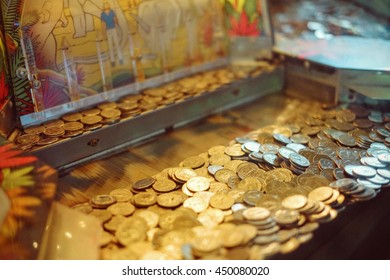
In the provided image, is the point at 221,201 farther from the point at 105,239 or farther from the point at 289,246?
the point at 105,239

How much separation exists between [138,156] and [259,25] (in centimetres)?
138

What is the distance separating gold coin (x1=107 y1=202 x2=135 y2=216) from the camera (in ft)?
7.45

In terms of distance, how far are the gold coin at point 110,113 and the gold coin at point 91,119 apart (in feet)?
0.12

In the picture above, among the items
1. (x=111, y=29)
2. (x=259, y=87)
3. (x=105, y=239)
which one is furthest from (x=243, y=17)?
(x=105, y=239)

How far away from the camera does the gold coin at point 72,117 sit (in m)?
2.78

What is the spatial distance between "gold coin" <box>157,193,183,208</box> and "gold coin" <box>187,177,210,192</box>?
90 mm

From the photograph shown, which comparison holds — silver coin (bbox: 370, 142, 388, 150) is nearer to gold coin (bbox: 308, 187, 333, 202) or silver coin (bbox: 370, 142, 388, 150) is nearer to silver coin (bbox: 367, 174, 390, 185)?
silver coin (bbox: 367, 174, 390, 185)

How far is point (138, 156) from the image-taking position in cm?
279

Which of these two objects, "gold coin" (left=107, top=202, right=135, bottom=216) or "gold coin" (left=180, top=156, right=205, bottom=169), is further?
"gold coin" (left=180, top=156, right=205, bottom=169)

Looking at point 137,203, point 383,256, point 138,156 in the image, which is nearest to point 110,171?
point 138,156

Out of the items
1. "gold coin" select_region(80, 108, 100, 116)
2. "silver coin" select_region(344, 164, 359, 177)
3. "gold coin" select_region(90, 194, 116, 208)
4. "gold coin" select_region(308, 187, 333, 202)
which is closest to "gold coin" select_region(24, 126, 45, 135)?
"gold coin" select_region(80, 108, 100, 116)

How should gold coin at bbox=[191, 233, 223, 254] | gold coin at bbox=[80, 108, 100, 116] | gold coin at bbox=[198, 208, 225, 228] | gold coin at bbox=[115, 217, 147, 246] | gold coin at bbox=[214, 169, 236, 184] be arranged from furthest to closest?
gold coin at bbox=[80, 108, 100, 116] → gold coin at bbox=[214, 169, 236, 184] → gold coin at bbox=[198, 208, 225, 228] → gold coin at bbox=[115, 217, 147, 246] → gold coin at bbox=[191, 233, 223, 254]

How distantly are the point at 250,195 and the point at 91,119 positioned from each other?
1021mm
